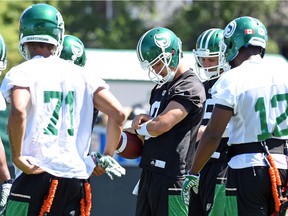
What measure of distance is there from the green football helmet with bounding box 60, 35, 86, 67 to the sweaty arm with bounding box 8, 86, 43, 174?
1.82 meters

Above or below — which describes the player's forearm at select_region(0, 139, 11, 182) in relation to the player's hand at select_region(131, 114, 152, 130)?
below

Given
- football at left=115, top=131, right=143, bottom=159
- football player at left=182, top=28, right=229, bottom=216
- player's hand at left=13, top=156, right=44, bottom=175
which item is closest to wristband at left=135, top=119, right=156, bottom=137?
football at left=115, top=131, right=143, bottom=159

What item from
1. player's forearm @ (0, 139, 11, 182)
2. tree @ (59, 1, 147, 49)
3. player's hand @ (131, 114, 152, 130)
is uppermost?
tree @ (59, 1, 147, 49)

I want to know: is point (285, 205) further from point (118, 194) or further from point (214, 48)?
point (118, 194)

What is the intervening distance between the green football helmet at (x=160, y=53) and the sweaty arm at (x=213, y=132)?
3.24 feet

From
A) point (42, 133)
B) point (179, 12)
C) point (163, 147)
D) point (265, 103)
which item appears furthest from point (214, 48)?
point (179, 12)

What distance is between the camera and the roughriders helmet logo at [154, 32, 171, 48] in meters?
6.21

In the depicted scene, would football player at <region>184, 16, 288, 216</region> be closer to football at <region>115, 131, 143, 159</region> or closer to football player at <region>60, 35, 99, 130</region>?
football at <region>115, 131, 143, 159</region>

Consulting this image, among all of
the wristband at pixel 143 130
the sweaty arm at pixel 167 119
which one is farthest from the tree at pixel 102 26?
the sweaty arm at pixel 167 119

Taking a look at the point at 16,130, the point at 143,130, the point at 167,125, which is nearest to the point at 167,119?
the point at 167,125

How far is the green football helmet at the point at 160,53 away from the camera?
6176mm

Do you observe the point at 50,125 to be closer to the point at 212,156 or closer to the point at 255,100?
the point at 255,100

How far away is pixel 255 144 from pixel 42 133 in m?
1.34

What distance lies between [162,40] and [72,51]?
970mm
